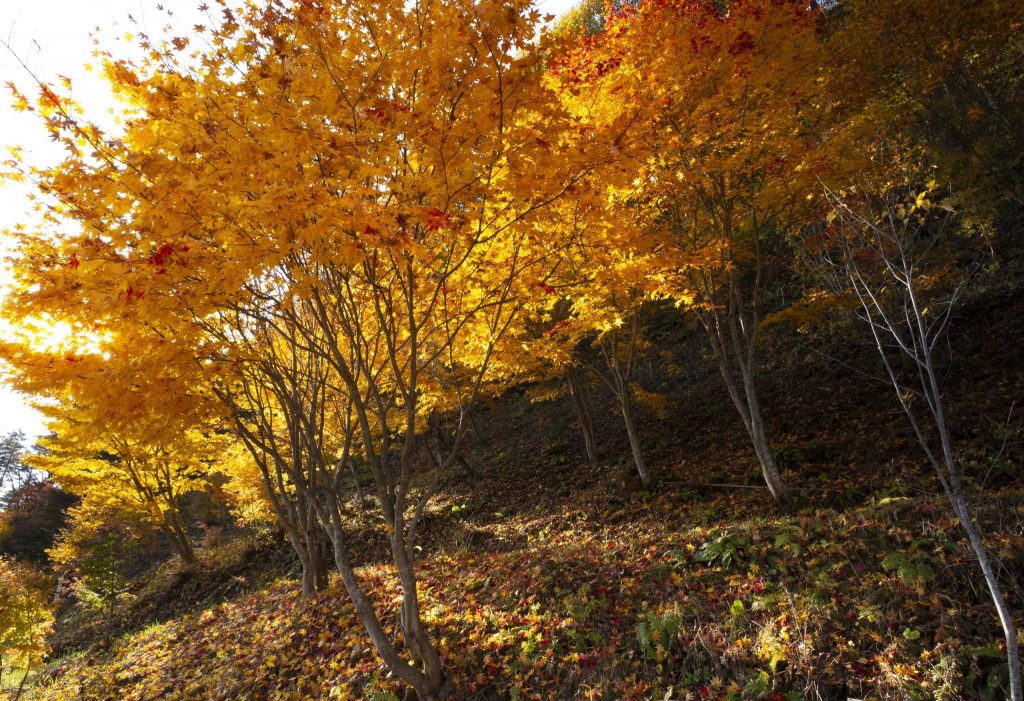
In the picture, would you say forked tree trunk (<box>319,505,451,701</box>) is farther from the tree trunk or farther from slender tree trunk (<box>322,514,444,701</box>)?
the tree trunk

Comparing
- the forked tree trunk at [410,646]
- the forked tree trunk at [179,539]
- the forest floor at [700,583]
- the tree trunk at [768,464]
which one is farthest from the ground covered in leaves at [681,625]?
the forked tree trunk at [179,539]

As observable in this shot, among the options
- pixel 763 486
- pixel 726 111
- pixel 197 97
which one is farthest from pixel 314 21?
pixel 763 486

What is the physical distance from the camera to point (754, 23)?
6.59 metres

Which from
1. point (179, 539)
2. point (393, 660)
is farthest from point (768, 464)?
point (179, 539)

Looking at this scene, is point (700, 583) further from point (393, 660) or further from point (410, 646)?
point (393, 660)

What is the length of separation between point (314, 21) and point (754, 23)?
234 inches

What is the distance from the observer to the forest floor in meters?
3.70

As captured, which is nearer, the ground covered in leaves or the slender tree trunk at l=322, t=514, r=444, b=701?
the ground covered in leaves

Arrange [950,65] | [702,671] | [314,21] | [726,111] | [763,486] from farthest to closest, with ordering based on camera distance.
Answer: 1. [950,65]
2. [763,486]
3. [726,111]
4. [702,671]
5. [314,21]

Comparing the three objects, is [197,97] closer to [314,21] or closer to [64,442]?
[314,21]

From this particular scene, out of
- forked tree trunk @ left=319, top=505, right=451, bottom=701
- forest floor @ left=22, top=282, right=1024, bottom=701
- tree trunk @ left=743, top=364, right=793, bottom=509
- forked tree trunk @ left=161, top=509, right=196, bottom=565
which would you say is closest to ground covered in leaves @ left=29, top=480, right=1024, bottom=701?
forest floor @ left=22, top=282, right=1024, bottom=701

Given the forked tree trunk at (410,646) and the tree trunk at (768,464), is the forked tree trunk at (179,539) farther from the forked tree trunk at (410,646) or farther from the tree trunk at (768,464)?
the tree trunk at (768,464)

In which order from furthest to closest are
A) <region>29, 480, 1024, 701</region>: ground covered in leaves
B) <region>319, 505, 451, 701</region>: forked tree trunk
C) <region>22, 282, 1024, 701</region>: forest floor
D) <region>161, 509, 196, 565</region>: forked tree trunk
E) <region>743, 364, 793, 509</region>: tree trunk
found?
<region>161, 509, 196, 565</region>: forked tree trunk
<region>743, 364, 793, 509</region>: tree trunk
<region>319, 505, 451, 701</region>: forked tree trunk
<region>22, 282, 1024, 701</region>: forest floor
<region>29, 480, 1024, 701</region>: ground covered in leaves

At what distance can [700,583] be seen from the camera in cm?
507
